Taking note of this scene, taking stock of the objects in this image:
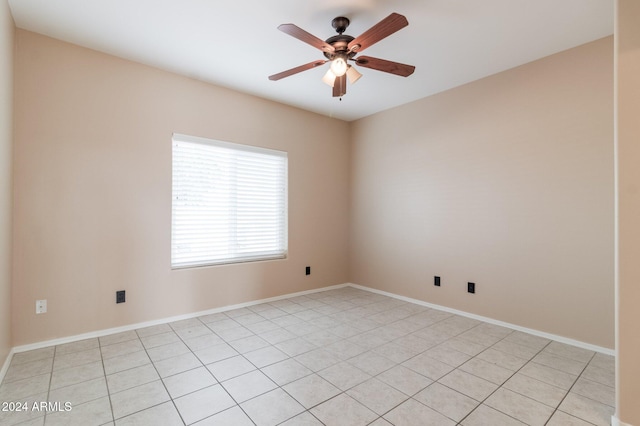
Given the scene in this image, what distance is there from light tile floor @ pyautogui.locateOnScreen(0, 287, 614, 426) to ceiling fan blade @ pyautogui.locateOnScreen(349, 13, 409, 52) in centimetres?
241

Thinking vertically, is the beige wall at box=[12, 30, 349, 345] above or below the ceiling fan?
below

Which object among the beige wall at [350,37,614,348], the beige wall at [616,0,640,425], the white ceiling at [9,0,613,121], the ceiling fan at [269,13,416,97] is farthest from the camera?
the beige wall at [350,37,614,348]

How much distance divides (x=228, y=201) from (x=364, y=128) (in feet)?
8.17

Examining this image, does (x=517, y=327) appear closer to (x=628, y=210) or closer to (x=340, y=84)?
(x=628, y=210)

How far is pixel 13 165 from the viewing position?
2535 mm

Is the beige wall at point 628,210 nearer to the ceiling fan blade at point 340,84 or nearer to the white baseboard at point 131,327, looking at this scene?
the ceiling fan blade at point 340,84

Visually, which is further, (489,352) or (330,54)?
(489,352)

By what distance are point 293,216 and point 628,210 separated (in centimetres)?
345

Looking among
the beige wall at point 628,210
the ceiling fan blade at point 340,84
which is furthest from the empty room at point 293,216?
the ceiling fan blade at point 340,84

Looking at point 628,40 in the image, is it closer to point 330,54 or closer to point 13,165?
point 330,54

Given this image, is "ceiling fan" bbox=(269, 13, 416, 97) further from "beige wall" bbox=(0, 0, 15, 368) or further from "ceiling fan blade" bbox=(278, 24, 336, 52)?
"beige wall" bbox=(0, 0, 15, 368)

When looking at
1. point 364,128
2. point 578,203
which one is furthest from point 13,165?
point 578,203

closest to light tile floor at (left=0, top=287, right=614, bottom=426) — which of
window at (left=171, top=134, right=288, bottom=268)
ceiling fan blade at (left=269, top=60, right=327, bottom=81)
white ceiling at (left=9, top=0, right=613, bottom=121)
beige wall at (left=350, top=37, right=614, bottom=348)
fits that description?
beige wall at (left=350, top=37, right=614, bottom=348)

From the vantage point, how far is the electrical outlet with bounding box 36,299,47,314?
2633 millimetres
